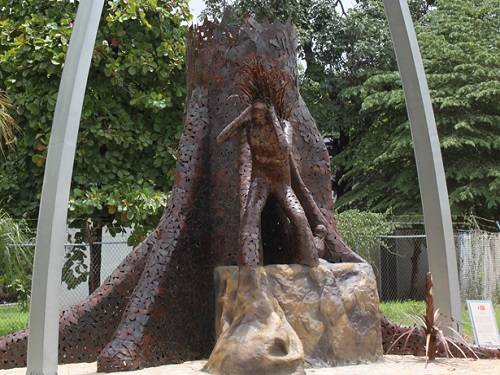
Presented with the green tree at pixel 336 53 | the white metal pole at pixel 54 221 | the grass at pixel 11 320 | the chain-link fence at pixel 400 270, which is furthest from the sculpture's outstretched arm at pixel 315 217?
the green tree at pixel 336 53

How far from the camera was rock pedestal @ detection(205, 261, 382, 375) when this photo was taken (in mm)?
7676

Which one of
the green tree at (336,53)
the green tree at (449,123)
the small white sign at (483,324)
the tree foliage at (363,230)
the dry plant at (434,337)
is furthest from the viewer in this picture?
the green tree at (336,53)

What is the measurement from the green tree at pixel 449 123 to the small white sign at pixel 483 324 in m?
11.4

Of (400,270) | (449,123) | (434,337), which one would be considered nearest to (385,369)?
(434,337)

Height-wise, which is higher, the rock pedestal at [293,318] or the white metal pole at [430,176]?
the white metal pole at [430,176]

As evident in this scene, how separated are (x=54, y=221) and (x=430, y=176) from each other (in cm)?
431

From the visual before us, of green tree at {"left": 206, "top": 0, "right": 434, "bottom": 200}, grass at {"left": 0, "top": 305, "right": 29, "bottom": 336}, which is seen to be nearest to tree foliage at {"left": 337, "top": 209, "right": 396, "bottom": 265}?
green tree at {"left": 206, "top": 0, "right": 434, "bottom": 200}

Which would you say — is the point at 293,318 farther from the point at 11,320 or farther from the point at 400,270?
the point at 400,270

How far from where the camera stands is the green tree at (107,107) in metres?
14.4

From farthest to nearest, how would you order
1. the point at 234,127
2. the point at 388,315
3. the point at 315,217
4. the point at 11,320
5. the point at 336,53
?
1. the point at 336,53
2. the point at 11,320
3. the point at 388,315
4. the point at 315,217
5. the point at 234,127

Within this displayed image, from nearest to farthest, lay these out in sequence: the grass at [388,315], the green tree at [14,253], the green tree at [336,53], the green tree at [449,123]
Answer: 1. the green tree at [14,253]
2. the grass at [388,315]
3. the green tree at [449,123]
4. the green tree at [336,53]

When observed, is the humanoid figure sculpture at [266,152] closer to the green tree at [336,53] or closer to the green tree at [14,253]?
the green tree at [14,253]

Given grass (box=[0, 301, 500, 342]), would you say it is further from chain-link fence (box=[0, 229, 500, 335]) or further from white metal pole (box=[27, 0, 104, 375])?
white metal pole (box=[27, 0, 104, 375])

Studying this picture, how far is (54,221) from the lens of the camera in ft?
24.7
